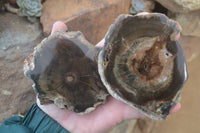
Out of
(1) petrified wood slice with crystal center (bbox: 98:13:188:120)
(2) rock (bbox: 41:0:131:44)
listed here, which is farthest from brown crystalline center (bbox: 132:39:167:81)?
(2) rock (bbox: 41:0:131:44)

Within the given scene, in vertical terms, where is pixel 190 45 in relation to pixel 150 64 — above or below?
below

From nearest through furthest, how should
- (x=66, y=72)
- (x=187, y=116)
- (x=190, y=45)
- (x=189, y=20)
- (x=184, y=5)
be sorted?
(x=66, y=72), (x=184, y=5), (x=189, y=20), (x=187, y=116), (x=190, y=45)

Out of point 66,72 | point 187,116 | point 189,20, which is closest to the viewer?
point 66,72

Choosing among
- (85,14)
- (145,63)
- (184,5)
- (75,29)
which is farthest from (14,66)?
(184,5)

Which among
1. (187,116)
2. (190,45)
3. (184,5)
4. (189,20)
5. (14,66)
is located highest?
(184,5)

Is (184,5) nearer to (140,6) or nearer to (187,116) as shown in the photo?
(140,6)

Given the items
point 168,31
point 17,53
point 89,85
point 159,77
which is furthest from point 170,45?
point 17,53

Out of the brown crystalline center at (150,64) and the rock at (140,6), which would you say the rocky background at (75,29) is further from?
the brown crystalline center at (150,64)

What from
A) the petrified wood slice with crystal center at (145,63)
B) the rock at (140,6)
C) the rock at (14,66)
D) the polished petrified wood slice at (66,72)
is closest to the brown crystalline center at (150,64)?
the petrified wood slice with crystal center at (145,63)

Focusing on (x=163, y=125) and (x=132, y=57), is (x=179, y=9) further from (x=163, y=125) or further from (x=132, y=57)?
(x=163, y=125)
